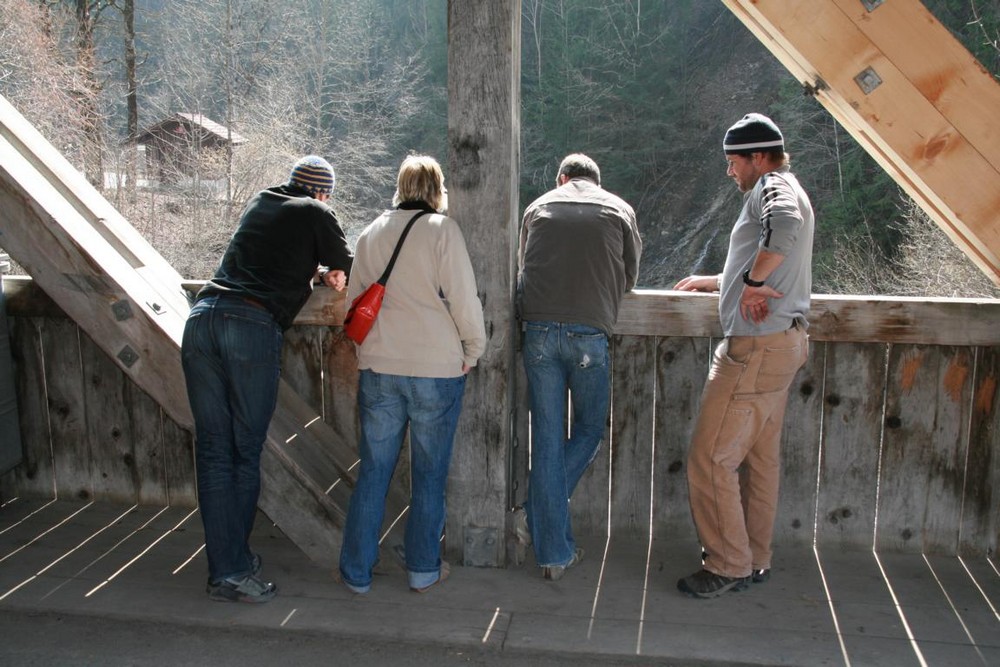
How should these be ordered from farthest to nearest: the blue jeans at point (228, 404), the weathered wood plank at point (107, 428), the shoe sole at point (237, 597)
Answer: the weathered wood plank at point (107, 428) → the shoe sole at point (237, 597) → the blue jeans at point (228, 404)

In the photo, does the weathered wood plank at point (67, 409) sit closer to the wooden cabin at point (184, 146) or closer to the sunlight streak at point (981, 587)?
the sunlight streak at point (981, 587)

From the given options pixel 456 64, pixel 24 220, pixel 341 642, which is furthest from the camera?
pixel 24 220

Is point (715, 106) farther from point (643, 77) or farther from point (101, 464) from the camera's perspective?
point (101, 464)

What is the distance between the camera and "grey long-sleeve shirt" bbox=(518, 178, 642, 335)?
3484mm

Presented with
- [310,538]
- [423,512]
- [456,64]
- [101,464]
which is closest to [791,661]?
[423,512]

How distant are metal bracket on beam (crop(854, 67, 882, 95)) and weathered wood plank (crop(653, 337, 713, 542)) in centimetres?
121

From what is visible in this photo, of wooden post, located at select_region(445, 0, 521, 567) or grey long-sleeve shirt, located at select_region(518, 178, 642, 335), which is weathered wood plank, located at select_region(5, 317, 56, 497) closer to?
wooden post, located at select_region(445, 0, 521, 567)

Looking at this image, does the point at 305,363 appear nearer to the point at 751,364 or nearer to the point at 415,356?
the point at 415,356

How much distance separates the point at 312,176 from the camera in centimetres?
347

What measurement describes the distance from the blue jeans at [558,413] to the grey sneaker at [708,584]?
0.47 m

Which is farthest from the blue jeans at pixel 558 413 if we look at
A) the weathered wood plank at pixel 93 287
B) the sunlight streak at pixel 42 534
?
the sunlight streak at pixel 42 534

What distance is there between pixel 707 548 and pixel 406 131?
33.3m

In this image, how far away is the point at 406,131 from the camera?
35375mm

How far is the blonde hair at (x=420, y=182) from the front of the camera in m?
3.33
